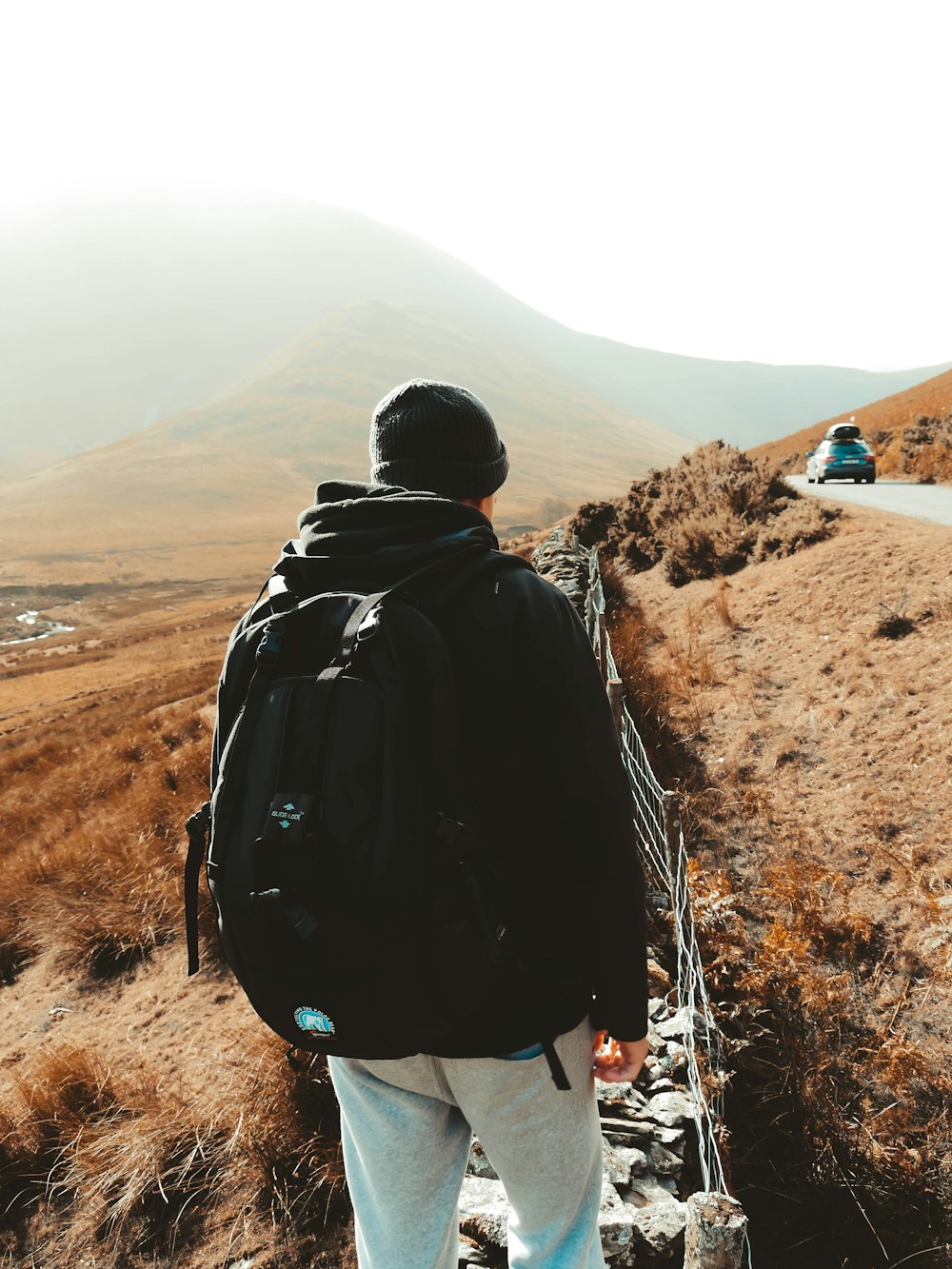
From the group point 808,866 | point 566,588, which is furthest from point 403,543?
point 566,588

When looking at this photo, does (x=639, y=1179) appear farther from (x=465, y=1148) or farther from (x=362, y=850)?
(x=362, y=850)

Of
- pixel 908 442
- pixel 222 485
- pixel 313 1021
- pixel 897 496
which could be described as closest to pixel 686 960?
pixel 313 1021

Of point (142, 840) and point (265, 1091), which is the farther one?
point (142, 840)

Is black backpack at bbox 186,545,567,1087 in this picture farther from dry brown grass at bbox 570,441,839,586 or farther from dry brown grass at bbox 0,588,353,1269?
dry brown grass at bbox 570,441,839,586

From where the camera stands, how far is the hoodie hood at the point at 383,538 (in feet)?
4.09

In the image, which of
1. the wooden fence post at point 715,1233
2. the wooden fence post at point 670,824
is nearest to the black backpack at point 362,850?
the wooden fence post at point 715,1233

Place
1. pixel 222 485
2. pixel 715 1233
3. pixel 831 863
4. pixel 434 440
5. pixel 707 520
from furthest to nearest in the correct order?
pixel 222 485 → pixel 707 520 → pixel 831 863 → pixel 715 1233 → pixel 434 440

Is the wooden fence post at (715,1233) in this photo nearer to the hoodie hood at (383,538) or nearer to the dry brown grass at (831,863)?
the dry brown grass at (831,863)

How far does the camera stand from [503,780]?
1.25 metres

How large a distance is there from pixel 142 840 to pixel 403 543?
5.32 m

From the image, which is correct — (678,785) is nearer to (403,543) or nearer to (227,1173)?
(227,1173)

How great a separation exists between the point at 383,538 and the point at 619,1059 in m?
1.14

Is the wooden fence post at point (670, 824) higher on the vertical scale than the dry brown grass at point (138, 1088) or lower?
higher

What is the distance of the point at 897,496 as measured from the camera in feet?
40.3
